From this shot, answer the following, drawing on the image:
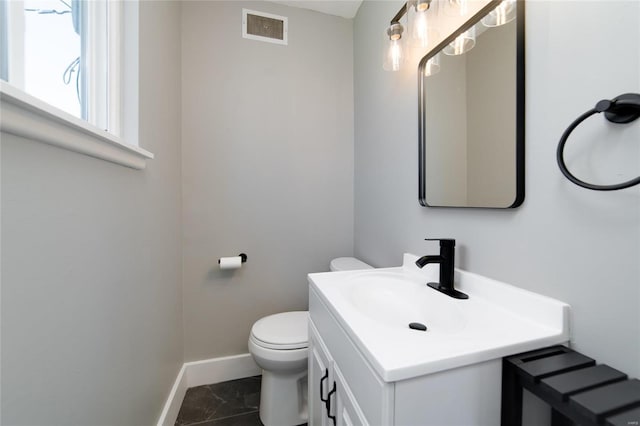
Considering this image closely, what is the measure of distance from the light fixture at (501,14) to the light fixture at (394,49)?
1.37 feet

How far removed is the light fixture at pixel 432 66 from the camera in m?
1.01

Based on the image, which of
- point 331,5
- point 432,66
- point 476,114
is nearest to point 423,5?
point 432,66

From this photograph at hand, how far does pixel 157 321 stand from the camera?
45.6 inches

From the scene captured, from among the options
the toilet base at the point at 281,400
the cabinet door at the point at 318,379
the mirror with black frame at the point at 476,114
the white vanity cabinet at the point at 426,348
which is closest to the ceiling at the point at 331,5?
the mirror with black frame at the point at 476,114

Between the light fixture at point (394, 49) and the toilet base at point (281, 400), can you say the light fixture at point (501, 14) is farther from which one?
the toilet base at point (281, 400)

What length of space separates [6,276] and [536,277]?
3.86 ft

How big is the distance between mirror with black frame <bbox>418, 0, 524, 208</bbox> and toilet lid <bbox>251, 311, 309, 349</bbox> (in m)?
0.92

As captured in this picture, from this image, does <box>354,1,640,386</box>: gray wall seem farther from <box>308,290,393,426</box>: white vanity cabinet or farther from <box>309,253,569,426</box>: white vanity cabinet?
<box>308,290,393,426</box>: white vanity cabinet

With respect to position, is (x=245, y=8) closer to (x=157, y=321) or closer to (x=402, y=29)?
(x=402, y=29)

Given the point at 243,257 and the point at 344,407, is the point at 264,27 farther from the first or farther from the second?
the point at 344,407

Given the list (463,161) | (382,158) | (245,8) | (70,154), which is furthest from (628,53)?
(245,8)

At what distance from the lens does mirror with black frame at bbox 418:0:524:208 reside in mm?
728

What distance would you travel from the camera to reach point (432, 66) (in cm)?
104

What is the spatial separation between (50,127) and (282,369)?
1.29m
